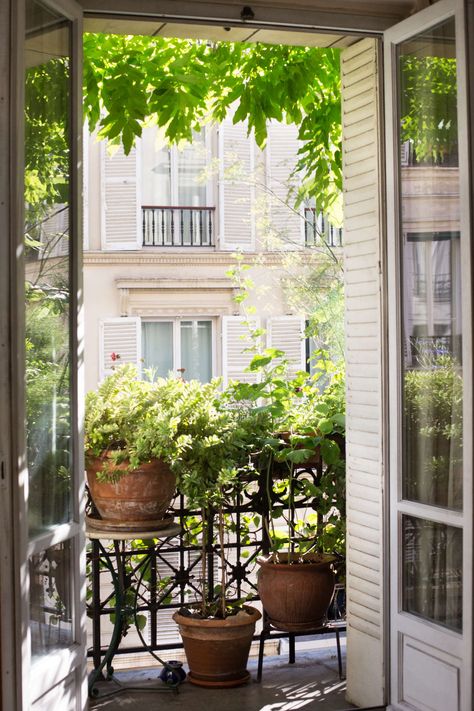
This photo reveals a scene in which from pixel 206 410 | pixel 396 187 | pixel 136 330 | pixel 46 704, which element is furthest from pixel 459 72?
pixel 136 330

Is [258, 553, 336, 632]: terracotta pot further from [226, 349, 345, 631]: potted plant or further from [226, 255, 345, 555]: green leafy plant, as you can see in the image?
[226, 255, 345, 555]: green leafy plant

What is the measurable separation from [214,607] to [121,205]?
10.9m

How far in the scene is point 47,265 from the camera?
2939 mm

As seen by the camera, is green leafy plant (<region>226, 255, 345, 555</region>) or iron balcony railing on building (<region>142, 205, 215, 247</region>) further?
iron balcony railing on building (<region>142, 205, 215, 247</region>)

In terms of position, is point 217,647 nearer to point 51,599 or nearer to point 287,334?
point 51,599

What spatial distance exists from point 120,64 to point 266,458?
6.25ft

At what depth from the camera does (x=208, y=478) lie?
400 cm

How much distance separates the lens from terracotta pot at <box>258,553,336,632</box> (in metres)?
4.12

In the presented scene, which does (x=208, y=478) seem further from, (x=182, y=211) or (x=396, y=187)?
(x=182, y=211)

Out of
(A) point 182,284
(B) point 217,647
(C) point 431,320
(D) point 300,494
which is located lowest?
(B) point 217,647

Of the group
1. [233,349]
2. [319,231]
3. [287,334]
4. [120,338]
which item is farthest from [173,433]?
[319,231]

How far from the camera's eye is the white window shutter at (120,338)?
544 inches

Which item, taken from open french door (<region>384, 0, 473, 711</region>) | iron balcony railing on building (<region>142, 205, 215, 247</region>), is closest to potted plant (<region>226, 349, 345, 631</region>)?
open french door (<region>384, 0, 473, 711</region>)

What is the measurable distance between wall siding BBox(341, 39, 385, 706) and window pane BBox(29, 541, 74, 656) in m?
1.25
